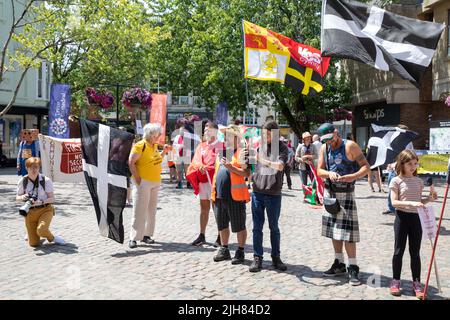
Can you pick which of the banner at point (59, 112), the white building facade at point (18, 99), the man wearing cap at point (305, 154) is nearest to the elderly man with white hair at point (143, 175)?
the man wearing cap at point (305, 154)

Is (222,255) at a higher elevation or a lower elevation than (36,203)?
lower

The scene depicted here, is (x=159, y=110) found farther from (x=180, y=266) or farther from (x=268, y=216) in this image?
(x=268, y=216)

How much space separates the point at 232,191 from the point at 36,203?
2.98 m

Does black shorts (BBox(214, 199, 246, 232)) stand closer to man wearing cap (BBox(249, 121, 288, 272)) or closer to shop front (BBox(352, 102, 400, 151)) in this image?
man wearing cap (BBox(249, 121, 288, 272))

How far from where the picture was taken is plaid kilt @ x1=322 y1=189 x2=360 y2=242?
5.54m

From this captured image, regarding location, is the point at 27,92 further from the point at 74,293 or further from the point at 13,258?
the point at 74,293

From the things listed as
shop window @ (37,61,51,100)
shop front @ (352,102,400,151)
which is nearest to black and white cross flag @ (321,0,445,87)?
shop front @ (352,102,400,151)

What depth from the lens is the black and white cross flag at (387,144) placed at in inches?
388

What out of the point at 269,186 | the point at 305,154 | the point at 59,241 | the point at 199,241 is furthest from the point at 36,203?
the point at 305,154

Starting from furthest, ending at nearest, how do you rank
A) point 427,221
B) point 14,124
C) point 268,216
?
point 14,124 → point 268,216 → point 427,221

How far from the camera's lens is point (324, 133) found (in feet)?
18.6

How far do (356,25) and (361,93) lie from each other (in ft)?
67.8

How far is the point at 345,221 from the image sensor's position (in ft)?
18.3

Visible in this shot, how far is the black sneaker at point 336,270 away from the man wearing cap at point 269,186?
53 centimetres
